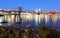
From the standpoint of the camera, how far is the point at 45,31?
6203 millimetres

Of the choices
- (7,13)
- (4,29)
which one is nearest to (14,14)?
(7,13)

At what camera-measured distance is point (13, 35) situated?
641 centimetres

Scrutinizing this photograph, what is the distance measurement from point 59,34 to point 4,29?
178 centimetres

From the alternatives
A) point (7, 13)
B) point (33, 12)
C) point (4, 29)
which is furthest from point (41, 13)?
point (4, 29)

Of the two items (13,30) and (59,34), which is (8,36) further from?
(59,34)

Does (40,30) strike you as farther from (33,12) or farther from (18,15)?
(33,12)

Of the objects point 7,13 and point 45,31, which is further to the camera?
point 7,13

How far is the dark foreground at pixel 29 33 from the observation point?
6.17 meters

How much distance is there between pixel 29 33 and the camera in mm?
6309

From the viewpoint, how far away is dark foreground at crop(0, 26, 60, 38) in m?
6.17

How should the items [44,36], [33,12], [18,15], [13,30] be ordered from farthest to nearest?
[33,12] < [18,15] < [13,30] < [44,36]

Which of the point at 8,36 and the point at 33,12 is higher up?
the point at 33,12

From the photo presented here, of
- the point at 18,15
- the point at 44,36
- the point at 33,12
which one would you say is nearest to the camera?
the point at 44,36

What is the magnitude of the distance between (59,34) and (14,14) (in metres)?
5.96
